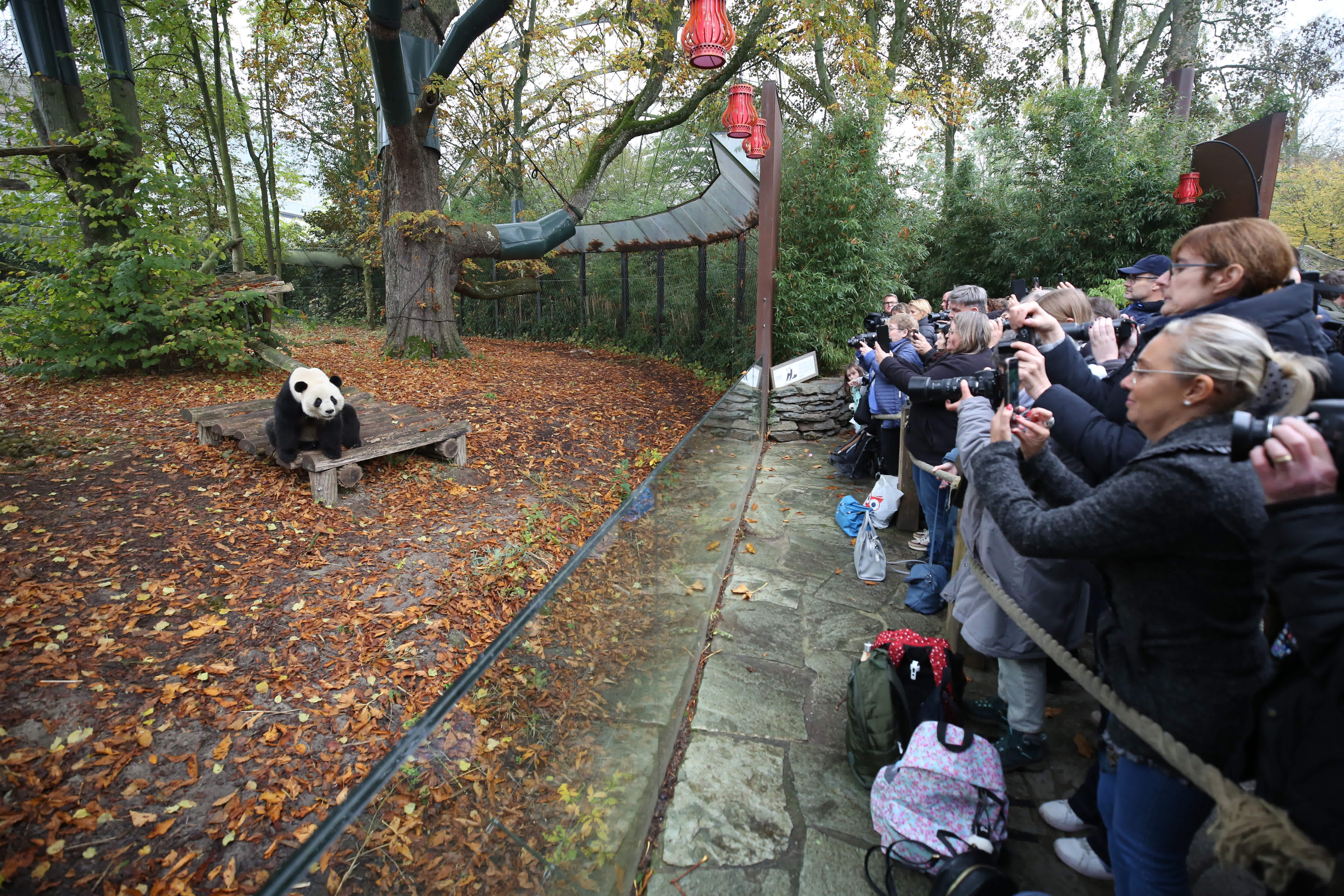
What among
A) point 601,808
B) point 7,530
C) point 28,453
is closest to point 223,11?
point 28,453

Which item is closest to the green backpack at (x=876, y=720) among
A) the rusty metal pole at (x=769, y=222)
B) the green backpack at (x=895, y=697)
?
the green backpack at (x=895, y=697)

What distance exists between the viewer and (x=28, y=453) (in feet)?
16.1

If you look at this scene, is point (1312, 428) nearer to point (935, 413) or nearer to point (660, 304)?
point (935, 413)

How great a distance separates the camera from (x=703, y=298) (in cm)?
1220

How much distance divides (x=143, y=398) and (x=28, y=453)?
1997mm

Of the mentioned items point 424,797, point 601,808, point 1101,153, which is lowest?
point 601,808

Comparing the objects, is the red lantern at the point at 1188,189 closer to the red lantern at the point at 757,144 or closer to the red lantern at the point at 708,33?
the red lantern at the point at 757,144

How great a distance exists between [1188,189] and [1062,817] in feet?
32.2

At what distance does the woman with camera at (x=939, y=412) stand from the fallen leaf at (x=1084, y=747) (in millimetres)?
1282

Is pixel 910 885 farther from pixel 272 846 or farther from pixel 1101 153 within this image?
pixel 1101 153

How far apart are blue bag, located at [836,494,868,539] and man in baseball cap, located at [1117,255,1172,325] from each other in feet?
7.05

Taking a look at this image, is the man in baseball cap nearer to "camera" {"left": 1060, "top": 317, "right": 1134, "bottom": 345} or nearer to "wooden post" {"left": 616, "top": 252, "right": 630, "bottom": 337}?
"camera" {"left": 1060, "top": 317, "right": 1134, "bottom": 345}

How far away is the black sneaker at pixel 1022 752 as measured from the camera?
96.2 inches

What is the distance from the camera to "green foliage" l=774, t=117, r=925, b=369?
32.1 feet
